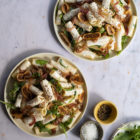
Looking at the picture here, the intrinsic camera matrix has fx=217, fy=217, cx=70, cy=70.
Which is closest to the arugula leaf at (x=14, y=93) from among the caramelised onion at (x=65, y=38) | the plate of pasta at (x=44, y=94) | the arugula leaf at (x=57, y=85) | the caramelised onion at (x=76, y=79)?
the plate of pasta at (x=44, y=94)

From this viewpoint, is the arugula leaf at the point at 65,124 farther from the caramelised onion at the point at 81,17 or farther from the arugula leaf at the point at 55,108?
the caramelised onion at the point at 81,17

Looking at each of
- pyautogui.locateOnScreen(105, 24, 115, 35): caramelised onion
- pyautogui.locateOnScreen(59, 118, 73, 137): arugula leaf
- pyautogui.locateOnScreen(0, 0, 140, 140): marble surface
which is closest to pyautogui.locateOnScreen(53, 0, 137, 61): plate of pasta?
pyautogui.locateOnScreen(105, 24, 115, 35): caramelised onion

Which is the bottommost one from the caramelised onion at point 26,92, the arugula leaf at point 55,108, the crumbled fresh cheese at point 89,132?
the crumbled fresh cheese at point 89,132

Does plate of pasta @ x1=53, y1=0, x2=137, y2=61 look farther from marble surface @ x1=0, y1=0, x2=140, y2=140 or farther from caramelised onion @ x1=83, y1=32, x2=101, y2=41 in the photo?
marble surface @ x1=0, y1=0, x2=140, y2=140

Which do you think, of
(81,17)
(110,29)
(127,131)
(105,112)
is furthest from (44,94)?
(127,131)

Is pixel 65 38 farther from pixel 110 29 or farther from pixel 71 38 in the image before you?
pixel 110 29

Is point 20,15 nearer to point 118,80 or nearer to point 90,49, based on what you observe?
point 90,49

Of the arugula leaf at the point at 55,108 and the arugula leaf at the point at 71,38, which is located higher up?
the arugula leaf at the point at 71,38
